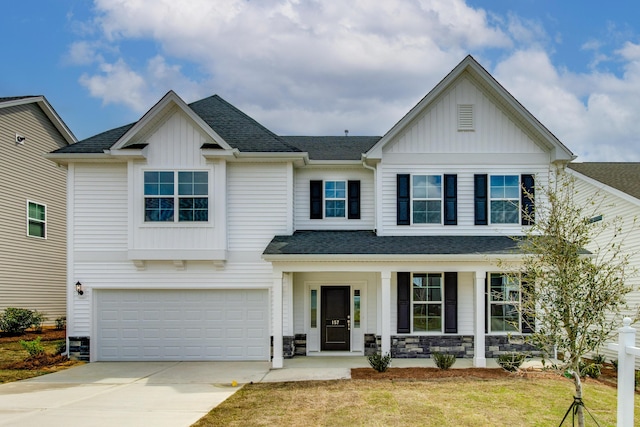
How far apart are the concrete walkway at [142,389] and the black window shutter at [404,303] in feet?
3.07

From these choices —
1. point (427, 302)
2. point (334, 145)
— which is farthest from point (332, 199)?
point (427, 302)

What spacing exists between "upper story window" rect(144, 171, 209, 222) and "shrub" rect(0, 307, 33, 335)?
7.53m

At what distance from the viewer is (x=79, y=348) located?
49.5ft

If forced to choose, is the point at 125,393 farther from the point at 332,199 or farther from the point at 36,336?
the point at 36,336

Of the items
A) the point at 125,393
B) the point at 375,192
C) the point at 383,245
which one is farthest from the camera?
the point at 375,192

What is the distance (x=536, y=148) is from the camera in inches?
607

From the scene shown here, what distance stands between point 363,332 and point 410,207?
3.90 meters

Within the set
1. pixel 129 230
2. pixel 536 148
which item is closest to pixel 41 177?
pixel 129 230

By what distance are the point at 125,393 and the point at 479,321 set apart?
863 centimetres

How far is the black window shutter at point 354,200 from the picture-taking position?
16.3 metres

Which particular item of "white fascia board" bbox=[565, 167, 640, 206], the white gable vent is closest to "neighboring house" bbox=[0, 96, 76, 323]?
the white gable vent

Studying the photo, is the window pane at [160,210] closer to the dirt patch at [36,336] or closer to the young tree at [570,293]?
the dirt patch at [36,336]

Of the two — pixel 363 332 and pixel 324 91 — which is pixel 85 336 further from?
pixel 324 91

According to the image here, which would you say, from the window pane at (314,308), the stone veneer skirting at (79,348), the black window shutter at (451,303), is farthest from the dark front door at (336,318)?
the stone veneer skirting at (79,348)
